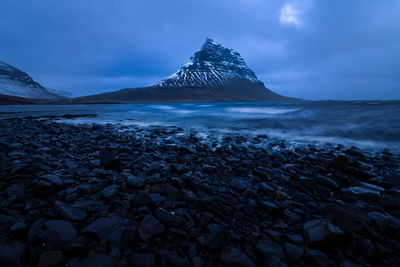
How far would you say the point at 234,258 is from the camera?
6.02 feet

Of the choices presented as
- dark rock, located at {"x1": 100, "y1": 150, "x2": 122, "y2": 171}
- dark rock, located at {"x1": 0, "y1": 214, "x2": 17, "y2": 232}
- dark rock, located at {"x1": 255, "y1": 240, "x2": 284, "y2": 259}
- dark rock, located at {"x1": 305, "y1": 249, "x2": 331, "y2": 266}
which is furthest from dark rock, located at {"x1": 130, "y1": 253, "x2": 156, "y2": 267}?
dark rock, located at {"x1": 100, "y1": 150, "x2": 122, "y2": 171}

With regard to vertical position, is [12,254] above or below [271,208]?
above

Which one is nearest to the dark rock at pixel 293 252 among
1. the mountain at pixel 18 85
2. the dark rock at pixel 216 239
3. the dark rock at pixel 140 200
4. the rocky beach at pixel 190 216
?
the rocky beach at pixel 190 216

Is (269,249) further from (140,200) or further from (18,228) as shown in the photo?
(18,228)

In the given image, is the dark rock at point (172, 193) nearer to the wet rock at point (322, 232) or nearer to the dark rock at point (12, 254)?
the dark rock at point (12, 254)

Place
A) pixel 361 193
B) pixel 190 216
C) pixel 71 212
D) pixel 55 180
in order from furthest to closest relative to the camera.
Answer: pixel 361 193 → pixel 55 180 → pixel 190 216 → pixel 71 212

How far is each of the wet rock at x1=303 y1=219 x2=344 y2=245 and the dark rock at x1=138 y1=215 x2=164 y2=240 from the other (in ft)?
6.28

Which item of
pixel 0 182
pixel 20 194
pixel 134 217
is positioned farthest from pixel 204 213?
pixel 0 182

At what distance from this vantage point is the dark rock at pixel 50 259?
1.53m

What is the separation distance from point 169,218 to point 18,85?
25142 cm

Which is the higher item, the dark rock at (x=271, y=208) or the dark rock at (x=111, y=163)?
the dark rock at (x=111, y=163)

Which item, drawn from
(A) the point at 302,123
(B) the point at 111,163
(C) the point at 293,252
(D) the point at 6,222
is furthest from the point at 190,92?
(C) the point at 293,252

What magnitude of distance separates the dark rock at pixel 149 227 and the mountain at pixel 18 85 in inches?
8778

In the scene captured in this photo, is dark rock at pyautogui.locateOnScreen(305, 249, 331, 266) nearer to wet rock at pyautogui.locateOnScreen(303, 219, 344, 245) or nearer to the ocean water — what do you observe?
wet rock at pyautogui.locateOnScreen(303, 219, 344, 245)
